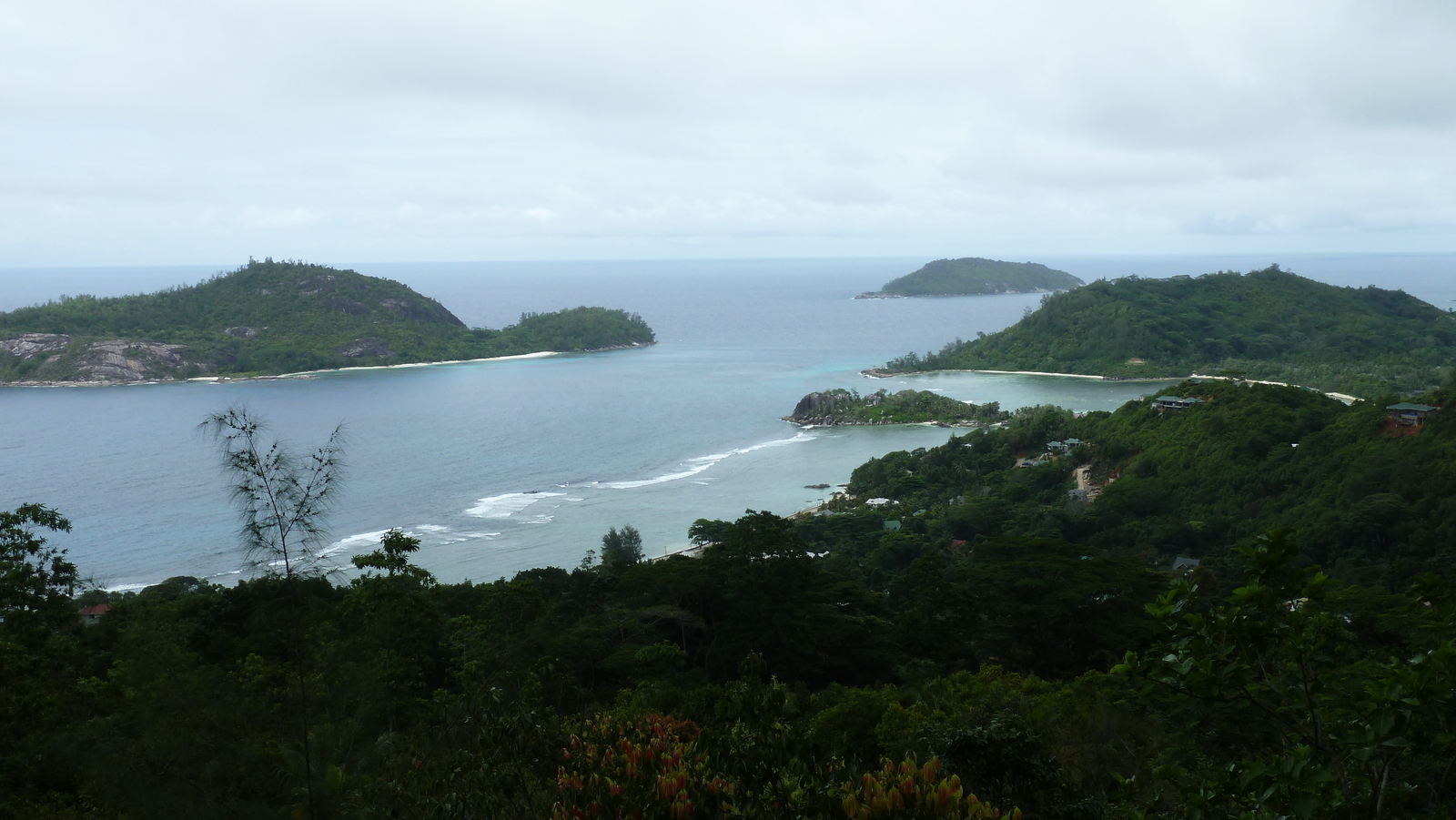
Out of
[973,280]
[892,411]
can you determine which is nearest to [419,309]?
[892,411]

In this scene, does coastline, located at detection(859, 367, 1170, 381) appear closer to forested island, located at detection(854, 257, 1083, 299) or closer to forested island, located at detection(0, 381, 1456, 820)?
forested island, located at detection(0, 381, 1456, 820)

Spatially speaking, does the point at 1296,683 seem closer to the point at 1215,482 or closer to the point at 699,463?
the point at 1215,482

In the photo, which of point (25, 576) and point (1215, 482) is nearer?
point (25, 576)

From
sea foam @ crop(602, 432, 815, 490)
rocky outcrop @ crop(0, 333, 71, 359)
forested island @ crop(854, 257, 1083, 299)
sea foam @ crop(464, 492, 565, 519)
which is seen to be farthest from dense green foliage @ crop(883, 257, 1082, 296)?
sea foam @ crop(464, 492, 565, 519)

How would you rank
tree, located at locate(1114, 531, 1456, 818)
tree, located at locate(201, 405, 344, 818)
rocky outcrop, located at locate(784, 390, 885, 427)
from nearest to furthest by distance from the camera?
tree, located at locate(1114, 531, 1456, 818) < tree, located at locate(201, 405, 344, 818) < rocky outcrop, located at locate(784, 390, 885, 427)

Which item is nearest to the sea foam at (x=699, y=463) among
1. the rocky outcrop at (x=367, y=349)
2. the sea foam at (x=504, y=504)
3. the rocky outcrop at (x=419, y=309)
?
the sea foam at (x=504, y=504)

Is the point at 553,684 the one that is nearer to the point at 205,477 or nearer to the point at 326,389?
the point at 205,477

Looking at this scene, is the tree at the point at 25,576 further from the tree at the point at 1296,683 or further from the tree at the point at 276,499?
the tree at the point at 1296,683
